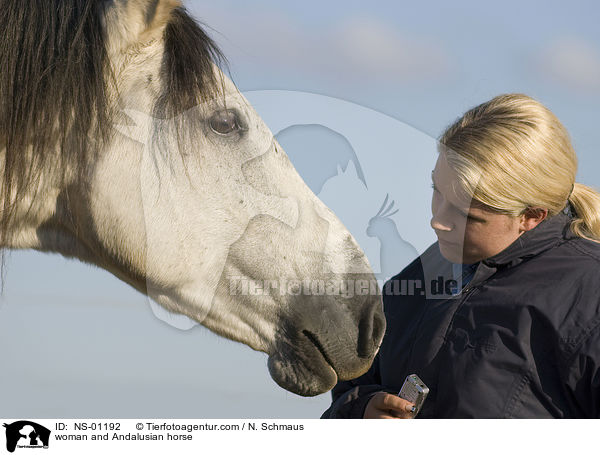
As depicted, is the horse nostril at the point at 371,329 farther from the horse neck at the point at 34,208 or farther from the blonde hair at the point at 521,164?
the horse neck at the point at 34,208

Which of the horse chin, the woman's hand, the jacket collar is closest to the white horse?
the horse chin

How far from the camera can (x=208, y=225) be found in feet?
5.92

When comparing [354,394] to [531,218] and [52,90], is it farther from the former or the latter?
[52,90]

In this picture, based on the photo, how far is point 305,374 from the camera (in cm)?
184

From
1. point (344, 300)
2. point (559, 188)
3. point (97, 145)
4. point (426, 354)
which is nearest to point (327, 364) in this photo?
point (344, 300)

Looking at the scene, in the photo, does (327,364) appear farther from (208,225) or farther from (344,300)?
(208,225)

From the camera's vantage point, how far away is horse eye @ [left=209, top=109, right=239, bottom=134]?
71.3 inches

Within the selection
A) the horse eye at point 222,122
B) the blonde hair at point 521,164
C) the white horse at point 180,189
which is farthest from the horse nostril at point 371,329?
the horse eye at point 222,122

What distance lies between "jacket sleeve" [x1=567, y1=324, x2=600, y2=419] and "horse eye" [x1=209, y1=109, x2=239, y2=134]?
1.25m

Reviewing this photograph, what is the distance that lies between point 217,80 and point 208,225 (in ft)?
1.65
